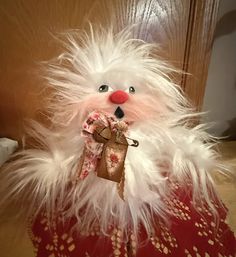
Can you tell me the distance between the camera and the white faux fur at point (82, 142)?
19.7 inches

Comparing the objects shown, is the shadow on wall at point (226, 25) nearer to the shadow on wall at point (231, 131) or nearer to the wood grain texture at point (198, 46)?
the wood grain texture at point (198, 46)

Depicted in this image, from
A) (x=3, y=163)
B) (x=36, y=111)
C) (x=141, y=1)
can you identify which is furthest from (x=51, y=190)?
(x=141, y=1)

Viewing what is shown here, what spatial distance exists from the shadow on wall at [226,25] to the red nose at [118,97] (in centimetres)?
51

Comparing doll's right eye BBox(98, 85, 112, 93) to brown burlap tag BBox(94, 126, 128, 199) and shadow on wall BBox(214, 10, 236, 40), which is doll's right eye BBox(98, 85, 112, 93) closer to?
brown burlap tag BBox(94, 126, 128, 199)

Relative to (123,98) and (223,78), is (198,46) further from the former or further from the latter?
(123,98)

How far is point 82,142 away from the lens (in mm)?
512

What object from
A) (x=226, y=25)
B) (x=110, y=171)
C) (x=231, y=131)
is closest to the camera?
Result: (x=110, y=171)

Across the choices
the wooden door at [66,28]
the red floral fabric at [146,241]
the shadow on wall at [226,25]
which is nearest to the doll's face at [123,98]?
the red floral fabric at [146,241]

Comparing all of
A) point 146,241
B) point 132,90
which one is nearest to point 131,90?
point 132,90

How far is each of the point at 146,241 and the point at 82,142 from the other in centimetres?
20

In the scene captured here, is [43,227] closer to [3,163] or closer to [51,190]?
[51,190]

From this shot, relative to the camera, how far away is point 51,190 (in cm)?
52

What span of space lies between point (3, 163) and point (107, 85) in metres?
0.33

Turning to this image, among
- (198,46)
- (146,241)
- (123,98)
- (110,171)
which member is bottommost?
(146,241)
